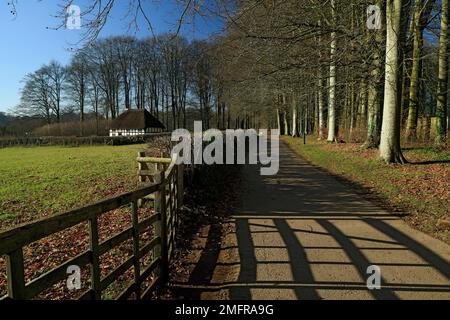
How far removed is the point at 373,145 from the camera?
1775 centimetres

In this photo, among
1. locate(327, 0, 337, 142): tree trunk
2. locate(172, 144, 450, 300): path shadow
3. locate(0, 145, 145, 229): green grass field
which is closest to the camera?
locate(172, 144, 450, 300): path shadow

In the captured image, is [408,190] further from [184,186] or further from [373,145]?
[373,145]

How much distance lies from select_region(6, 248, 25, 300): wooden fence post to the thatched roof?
50.5 meters

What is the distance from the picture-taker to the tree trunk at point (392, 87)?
1251 cm

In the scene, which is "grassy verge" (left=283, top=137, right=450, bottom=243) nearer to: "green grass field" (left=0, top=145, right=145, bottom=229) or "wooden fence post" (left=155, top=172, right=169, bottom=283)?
"wooden fence post" (left=155, top=172, right=169, bottom=283)

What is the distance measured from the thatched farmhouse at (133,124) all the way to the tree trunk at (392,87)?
4239 cm

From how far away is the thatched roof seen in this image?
5185 centimetres

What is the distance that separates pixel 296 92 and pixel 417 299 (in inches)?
781

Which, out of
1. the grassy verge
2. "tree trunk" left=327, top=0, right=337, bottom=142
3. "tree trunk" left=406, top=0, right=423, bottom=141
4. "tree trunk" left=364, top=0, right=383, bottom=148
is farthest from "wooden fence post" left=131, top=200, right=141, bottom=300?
"tree trunk" left=406, top=0, right=423, bottom=141

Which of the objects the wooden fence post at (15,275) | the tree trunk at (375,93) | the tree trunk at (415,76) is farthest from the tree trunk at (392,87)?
the wooden fence post at (15,275)

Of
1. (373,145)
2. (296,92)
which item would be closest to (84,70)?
(296,92)
